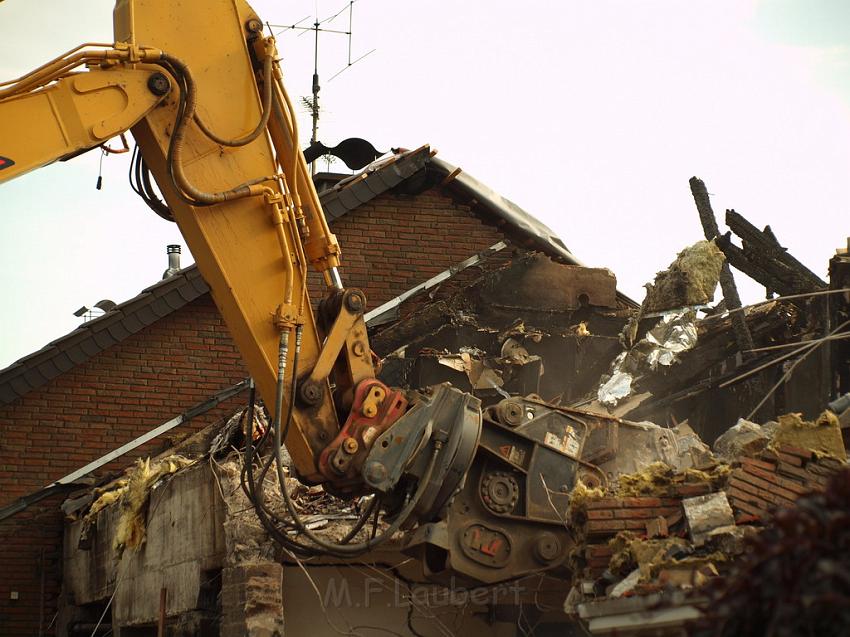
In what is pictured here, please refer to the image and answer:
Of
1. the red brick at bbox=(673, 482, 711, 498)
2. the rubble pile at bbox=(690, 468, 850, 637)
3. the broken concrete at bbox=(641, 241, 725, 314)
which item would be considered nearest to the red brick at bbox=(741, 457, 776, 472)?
the red brick at bbox=(673, 482, 711, 498)

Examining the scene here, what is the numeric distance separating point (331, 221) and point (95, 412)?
366cm

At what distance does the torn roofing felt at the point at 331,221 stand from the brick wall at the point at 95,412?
26 centimetres

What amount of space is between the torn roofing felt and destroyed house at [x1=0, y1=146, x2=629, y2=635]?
0.02 metres

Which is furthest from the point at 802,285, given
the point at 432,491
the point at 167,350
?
A: the point at 167,350

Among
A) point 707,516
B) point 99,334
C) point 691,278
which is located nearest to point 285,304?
point 707,516

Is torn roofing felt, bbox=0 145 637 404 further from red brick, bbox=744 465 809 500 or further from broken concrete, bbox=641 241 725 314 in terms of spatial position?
red brick, bbox=744 465 809 500

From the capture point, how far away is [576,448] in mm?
8578

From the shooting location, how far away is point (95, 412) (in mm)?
13312

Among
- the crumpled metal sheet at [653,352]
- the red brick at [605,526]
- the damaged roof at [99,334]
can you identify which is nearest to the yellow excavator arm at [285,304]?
the red brick at [605,526]

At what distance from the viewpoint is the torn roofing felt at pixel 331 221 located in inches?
509

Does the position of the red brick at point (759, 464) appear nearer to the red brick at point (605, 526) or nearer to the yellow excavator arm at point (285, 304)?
the red brick at point (605, 526)

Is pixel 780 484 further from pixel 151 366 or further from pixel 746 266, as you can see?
pixel 151 366

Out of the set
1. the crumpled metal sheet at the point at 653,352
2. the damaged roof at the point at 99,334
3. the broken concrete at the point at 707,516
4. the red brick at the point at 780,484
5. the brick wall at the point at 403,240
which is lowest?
the broken concrete at the point at 707,516

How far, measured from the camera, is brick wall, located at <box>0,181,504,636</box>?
42.4 feet
